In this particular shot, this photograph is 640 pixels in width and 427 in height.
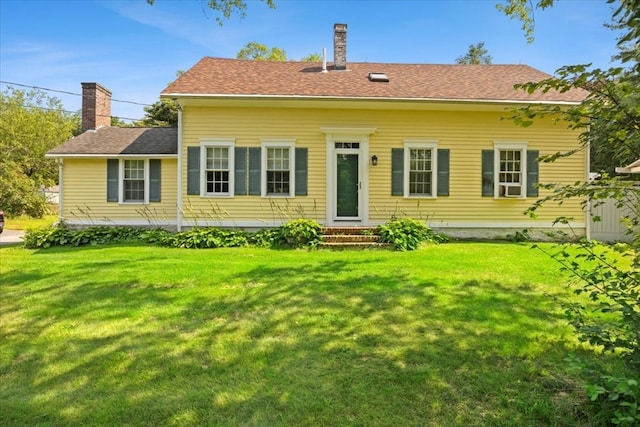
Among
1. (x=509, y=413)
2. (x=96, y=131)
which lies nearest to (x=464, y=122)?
(x=509, y=413)

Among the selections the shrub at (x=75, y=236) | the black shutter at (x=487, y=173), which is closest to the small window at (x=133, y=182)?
the shrub at (x=75, y=236)

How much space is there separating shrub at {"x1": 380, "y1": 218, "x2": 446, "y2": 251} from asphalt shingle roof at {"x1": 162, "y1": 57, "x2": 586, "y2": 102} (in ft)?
11.6

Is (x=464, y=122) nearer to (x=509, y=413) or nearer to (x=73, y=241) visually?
(x=509, y=413)

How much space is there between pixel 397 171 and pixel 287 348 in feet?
27.3

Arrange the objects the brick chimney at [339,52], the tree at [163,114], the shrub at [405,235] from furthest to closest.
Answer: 1. the tree at [163,114]
2. the brick chimney at [339,52]
3. the shrub at [405,235]

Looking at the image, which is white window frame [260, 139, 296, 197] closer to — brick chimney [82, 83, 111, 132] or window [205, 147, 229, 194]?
window [205, 147, 229, 194]

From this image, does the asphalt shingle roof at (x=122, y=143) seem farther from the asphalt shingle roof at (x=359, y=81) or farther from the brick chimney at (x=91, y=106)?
the asphalt shingle roof at (x=359, y=81)

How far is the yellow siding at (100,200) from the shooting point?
11953 mm

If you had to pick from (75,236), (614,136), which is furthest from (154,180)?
(614,136)

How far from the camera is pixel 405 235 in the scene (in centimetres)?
944

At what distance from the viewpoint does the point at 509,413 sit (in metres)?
2.59

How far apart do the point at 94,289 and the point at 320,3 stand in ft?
32.6

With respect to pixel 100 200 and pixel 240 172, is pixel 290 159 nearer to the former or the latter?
pixel 240 172

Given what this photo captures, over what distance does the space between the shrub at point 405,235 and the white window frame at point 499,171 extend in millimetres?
2674
